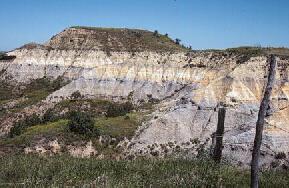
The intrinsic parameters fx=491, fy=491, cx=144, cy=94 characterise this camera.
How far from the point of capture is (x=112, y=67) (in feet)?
258

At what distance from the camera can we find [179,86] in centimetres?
6838

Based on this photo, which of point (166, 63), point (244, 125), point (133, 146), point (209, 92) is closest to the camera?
point (244, 125)

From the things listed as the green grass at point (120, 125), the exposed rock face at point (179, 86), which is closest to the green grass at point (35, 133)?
the green grass at point (120, 125)

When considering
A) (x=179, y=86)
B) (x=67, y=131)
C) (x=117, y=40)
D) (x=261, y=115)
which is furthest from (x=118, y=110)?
(x=117, y=40)

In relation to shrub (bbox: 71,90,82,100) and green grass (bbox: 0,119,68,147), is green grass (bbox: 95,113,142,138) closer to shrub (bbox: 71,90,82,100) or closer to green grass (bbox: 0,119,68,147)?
green grass (bbox: 0,119,68,147)

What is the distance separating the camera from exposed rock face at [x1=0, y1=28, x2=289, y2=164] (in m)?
44.6

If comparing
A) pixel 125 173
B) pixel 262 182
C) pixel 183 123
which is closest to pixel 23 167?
pixel 125 173

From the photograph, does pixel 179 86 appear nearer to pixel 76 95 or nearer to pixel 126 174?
pixel 76 95

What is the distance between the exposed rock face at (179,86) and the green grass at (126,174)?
617 inches

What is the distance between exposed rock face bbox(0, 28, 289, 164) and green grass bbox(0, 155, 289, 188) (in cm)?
1567

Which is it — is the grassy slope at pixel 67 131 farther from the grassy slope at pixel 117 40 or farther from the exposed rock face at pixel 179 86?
the grassy slope at pixel 117 40

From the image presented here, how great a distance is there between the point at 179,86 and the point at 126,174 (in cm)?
4912

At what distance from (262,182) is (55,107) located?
52290 millimetres

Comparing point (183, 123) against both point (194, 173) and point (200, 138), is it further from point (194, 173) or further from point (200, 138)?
point (194, 173)
